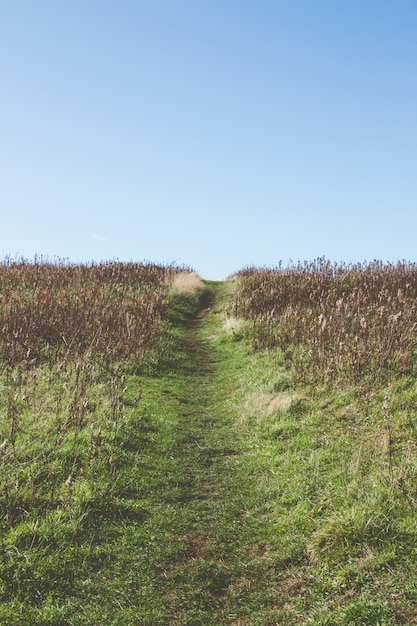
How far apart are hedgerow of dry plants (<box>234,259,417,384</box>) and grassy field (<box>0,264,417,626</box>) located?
7 centimetres

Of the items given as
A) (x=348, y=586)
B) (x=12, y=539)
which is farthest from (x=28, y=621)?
(x=348, y=586)

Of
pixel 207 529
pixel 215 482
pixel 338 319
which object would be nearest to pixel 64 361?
pixel 215 482

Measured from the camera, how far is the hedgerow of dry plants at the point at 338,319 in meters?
8.62

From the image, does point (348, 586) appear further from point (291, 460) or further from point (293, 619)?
point (291, 460)

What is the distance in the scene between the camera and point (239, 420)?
27.4 ft

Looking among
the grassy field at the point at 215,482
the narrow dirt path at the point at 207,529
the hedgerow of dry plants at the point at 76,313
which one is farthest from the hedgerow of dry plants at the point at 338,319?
the hedgerow of dry plants at the point at 76,313

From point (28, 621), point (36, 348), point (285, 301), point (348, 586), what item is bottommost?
point (28, 621)

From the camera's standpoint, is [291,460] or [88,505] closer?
[88,505]

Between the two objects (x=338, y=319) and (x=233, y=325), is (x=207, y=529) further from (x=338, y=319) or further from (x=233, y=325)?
(x=233, y=325)

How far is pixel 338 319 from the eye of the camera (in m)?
10.9

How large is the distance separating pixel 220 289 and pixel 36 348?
12.9 m

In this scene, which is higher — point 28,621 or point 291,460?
point 291,460

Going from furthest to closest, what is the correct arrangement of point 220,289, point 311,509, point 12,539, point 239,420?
point 220,289 < point 239,420 < point 311,509 < point 12,539

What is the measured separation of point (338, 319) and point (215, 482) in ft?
18.7
